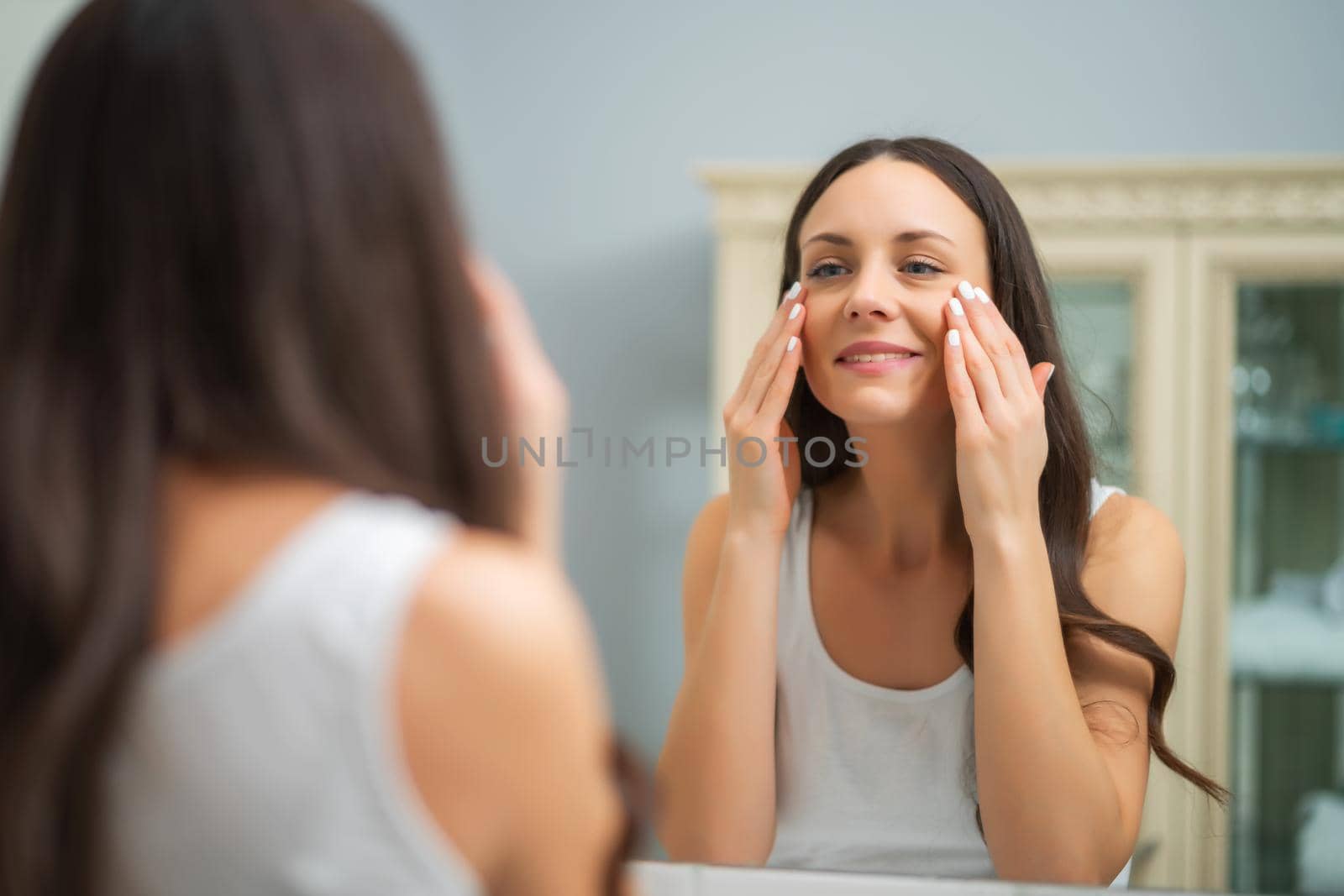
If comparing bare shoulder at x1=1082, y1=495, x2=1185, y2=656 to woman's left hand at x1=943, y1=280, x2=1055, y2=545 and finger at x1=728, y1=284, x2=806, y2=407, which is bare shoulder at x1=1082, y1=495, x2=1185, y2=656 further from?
finger at x1=728, y1=284, x2=806, y2=407

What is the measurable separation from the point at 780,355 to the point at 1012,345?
0.13m

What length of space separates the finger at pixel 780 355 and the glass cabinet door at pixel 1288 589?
9.9 inches

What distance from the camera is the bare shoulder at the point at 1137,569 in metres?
0.60

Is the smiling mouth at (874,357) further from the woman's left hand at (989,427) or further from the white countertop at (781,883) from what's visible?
the white countertop at (781,883)

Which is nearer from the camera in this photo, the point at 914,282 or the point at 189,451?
the point at 189,451

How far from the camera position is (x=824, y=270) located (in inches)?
23.9

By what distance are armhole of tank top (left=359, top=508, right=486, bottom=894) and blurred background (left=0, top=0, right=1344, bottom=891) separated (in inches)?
12.9

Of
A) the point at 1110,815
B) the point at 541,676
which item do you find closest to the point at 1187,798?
the point at 1110,815

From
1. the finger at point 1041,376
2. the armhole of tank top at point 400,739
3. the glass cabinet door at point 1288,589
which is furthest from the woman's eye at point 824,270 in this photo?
the armhole of tank top at point 400,739

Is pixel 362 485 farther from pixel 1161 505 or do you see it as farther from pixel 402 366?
pixel 1161 505

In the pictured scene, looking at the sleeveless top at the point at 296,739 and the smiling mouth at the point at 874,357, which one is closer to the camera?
the sleeveless top at the point at 296,739

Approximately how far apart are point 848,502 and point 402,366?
342mm

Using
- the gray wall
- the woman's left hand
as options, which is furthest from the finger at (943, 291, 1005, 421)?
the gray wall

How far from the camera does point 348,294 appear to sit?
34cm
